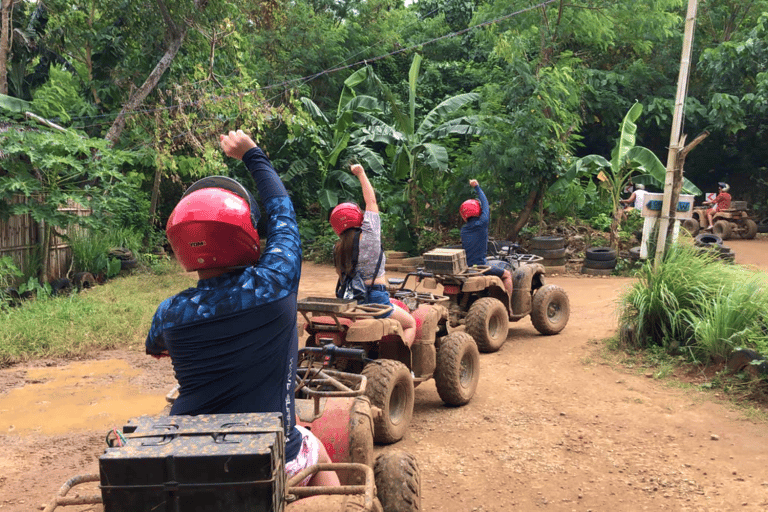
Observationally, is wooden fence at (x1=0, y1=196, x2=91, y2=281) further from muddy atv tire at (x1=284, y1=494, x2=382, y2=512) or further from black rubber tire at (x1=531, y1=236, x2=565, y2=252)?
muddy atv tire at (x1=284, y1=494, x2=382, y2=512)

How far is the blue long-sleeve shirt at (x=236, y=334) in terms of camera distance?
2.17 m

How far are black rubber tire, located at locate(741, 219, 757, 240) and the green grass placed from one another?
16622mm

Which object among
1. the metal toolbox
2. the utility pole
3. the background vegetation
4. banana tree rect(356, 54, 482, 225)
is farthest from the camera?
banana tree rect(356, 54, 482, 225)

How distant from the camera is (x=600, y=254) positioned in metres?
15.1

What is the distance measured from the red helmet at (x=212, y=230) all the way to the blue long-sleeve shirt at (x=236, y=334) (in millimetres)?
64

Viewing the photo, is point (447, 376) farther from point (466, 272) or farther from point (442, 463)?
point (466, 272)

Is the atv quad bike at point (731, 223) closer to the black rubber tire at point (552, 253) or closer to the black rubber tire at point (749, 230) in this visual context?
the black rubber tire at point (749, 230)

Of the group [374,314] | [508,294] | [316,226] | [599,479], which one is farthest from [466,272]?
[316,226]

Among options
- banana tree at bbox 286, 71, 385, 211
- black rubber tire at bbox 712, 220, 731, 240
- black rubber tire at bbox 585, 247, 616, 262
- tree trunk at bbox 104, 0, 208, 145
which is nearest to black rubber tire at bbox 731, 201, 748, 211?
black rubber tire at bbox 712, 220, 731, 240

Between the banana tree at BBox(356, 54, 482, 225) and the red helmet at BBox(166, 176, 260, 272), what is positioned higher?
the banana tree at BBox(356, 54, 482, 225)

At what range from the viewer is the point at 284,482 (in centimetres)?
211

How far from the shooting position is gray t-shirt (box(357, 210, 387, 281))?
5.43 metres

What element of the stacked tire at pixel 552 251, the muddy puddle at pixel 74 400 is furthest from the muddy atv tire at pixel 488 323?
the stacked tire at pixel 552 251

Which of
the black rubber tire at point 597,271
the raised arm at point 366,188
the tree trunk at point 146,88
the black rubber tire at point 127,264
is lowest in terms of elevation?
the black rubber tire at point 127,264
